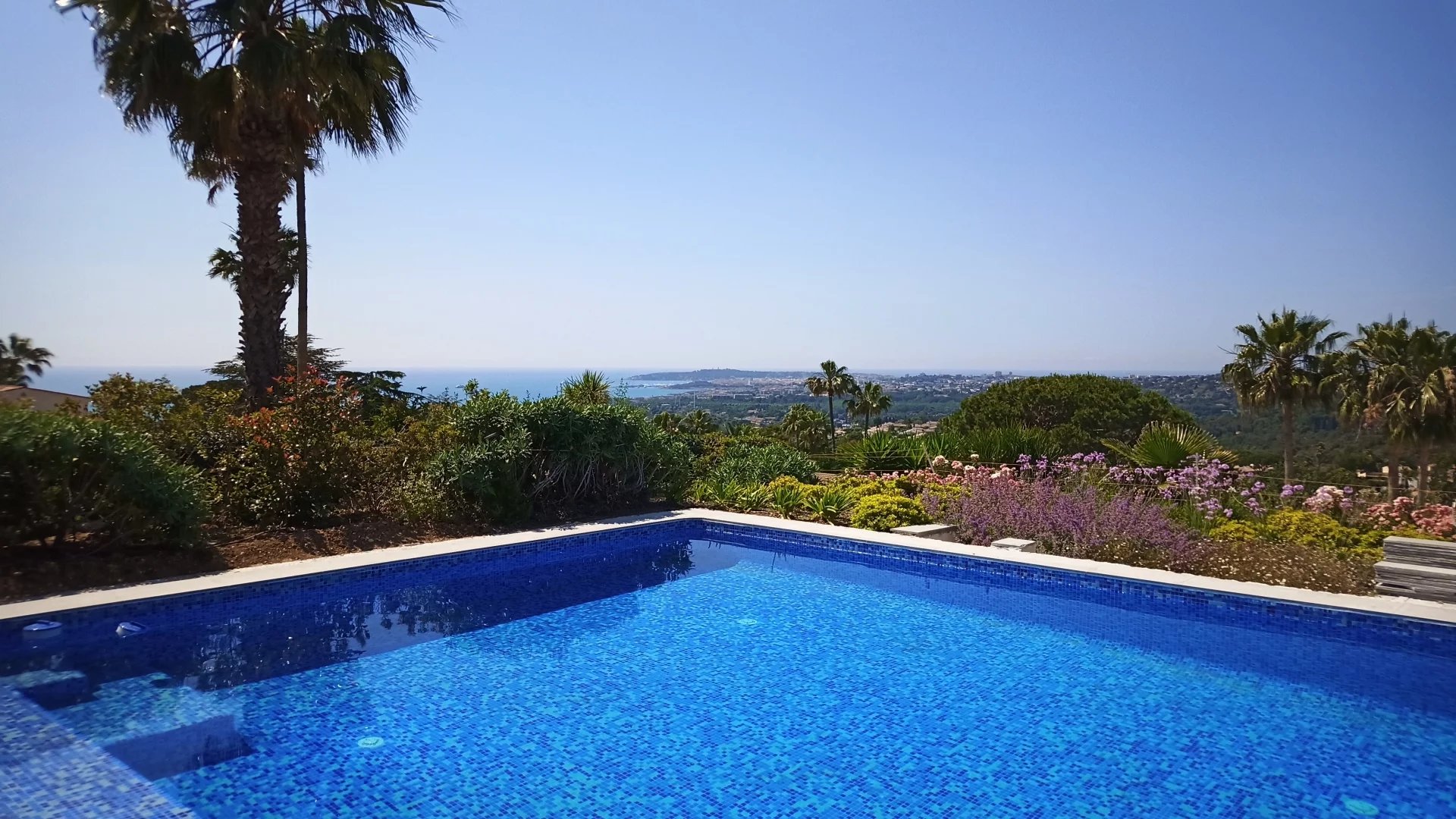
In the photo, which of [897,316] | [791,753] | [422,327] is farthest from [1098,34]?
[422,327]

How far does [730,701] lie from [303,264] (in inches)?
415

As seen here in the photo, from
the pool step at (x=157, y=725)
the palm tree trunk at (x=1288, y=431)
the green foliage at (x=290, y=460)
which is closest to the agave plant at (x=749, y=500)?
the green foliage at (x=290, y=460)

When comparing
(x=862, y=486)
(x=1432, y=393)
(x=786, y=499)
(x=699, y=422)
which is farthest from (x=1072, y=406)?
(x=786, y=499)

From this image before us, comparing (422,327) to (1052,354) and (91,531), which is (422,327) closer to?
(91,531)

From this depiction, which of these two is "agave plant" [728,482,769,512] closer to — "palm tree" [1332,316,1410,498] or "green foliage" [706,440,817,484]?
"green foliage" [706,440,817,484]

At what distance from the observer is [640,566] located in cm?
881

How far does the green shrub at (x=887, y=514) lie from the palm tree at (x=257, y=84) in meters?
7.39

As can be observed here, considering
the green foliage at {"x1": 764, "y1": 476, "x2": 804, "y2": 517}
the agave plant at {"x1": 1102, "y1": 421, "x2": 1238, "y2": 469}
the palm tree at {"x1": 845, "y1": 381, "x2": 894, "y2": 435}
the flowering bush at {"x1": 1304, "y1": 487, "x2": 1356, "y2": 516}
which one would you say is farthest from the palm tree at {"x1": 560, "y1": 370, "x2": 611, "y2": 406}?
the palm tree at {"x1": 845, "y1": 381, "x2": 894, "y2": 435}

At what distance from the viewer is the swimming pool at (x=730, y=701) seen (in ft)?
12.5

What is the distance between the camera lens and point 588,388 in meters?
12.6

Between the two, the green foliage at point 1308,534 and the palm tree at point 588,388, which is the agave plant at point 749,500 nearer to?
the palm tree at point 588,388

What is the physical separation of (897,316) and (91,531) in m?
37.2

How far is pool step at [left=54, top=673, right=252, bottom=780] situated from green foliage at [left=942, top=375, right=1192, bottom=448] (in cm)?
3135

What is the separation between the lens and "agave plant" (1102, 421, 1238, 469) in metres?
11.0
